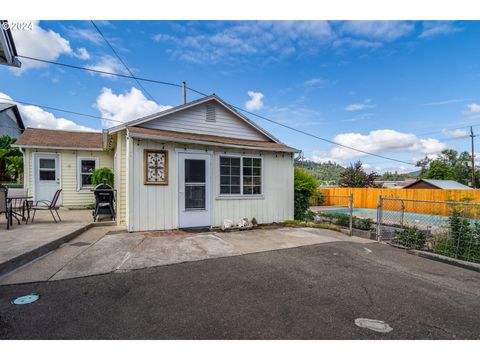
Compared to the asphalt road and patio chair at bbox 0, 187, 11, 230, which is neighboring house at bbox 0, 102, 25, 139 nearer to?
patio chair at bbox 0, 187, 11, 230

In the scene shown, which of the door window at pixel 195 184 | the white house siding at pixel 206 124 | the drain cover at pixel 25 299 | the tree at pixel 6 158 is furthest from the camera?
the tree at pixel 6 158

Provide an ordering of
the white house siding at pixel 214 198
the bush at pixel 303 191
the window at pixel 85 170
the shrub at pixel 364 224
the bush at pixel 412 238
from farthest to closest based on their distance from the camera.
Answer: the window at pixel 85 170, the bush at pixel 303 191, the shrub at pixel 364 224, the white house siding at pixel 214 198, the bush at pixel 412 238

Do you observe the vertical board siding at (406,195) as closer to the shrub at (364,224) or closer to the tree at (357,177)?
the tree at (357,177)

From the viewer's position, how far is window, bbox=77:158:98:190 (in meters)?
10.6


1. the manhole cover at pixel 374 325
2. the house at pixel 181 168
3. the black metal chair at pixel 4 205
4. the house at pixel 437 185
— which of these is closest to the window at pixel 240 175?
the house at pixel 181 168

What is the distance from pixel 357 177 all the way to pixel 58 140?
86.4 ft

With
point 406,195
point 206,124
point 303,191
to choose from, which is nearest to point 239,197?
point 206,124

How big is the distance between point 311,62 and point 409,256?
10.8 metres

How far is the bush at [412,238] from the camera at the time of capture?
5.73 metres

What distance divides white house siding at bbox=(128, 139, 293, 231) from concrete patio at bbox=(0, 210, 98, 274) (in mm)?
1544

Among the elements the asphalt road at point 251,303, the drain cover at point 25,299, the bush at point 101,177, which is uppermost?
the bush at point 101,177

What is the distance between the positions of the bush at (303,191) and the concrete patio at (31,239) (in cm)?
752

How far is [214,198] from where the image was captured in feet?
24.0
